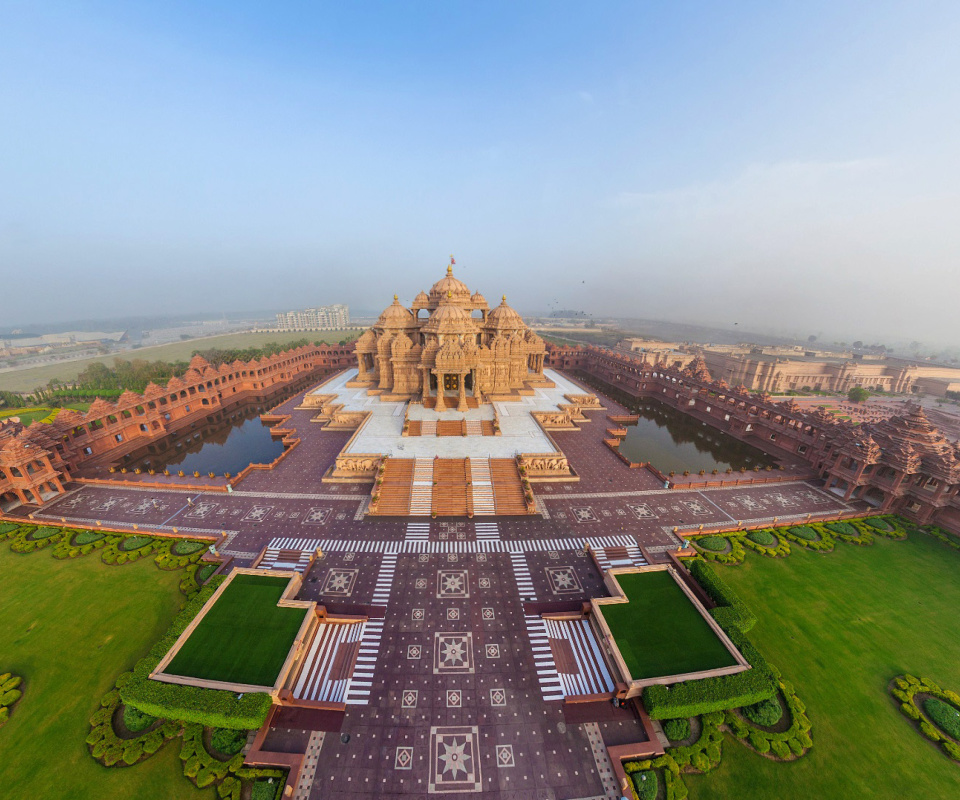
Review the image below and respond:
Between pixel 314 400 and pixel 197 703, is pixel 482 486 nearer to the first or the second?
pixel 197 703

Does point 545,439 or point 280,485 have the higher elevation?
point 545,439

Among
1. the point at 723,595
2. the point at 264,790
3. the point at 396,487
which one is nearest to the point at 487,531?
the point at 396,487

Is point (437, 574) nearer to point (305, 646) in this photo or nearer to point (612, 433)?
point (305, 646)

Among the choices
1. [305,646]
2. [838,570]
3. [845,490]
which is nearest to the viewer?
[305,646]

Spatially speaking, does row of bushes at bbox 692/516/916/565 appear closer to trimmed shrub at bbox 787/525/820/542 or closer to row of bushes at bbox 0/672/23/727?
trimmed shrub at bbox 787/525/820/542

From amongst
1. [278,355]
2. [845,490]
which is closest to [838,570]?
[845,490]

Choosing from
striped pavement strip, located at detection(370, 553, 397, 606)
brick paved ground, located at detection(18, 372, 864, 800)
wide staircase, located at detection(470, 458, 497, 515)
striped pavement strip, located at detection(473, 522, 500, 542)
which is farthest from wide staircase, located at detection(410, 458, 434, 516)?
striped pavement strip, located at detection(370, 553, 397, 606)
